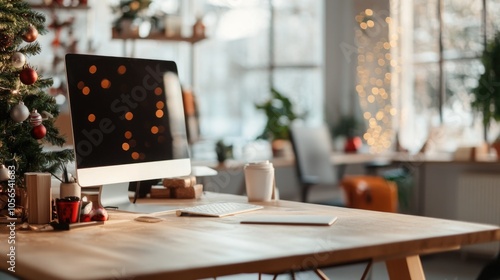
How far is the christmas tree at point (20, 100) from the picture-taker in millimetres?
2271

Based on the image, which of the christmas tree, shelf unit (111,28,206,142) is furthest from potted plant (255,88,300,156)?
the christmas tree

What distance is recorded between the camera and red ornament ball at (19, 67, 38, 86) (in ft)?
7.45

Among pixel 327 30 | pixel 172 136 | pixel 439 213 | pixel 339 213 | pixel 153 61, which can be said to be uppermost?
pixel 327 30

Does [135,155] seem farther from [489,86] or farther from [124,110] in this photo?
[489,86]

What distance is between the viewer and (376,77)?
273 inches

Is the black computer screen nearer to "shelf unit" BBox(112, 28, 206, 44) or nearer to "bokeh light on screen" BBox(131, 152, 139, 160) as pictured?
"bokeh light on screen" BBox(131, 152, 139, 160)

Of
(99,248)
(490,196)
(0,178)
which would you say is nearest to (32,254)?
(99,248)

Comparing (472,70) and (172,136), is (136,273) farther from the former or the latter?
(472,70)

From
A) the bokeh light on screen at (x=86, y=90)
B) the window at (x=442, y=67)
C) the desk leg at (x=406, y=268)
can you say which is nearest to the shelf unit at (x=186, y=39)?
the window at (x=442, y=67)

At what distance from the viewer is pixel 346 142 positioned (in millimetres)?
6648

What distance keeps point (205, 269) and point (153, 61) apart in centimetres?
122

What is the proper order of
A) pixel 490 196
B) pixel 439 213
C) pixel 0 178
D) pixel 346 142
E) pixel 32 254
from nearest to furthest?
pixel 32 254
pixel 0 178
pixel 490 196
pixel 439 213
pixel 346 142

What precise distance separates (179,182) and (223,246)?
103 cm

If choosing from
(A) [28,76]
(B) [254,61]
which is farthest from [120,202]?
(B) [254,61]
